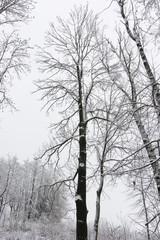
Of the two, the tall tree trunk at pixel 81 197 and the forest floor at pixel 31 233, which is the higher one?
the tall tree trunk at pixel 81 197

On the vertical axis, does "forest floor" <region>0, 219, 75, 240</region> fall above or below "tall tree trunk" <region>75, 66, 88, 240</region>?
below

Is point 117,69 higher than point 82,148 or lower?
higher

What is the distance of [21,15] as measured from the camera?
19.5ft

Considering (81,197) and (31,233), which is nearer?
(81,197)

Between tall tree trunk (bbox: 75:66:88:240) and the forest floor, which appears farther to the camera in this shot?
the forest floor

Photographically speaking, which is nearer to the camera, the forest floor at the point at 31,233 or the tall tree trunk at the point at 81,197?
the tall tree trunk at the point at 81,197

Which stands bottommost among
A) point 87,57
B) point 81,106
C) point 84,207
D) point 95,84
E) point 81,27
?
point 84,207

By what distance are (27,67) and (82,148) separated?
498 centimetres

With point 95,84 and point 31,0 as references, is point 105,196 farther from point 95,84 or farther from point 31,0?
point 31,0

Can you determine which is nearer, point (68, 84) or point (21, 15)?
point (21, 15)

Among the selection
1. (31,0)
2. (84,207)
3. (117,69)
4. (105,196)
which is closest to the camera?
(84,207)

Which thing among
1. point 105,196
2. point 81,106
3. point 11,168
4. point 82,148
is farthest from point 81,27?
point 11,168

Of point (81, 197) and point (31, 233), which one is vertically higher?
point (81, 197)

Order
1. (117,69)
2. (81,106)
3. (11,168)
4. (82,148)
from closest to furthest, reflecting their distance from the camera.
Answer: (82,148), (81,106), (117,69), (11,168)
